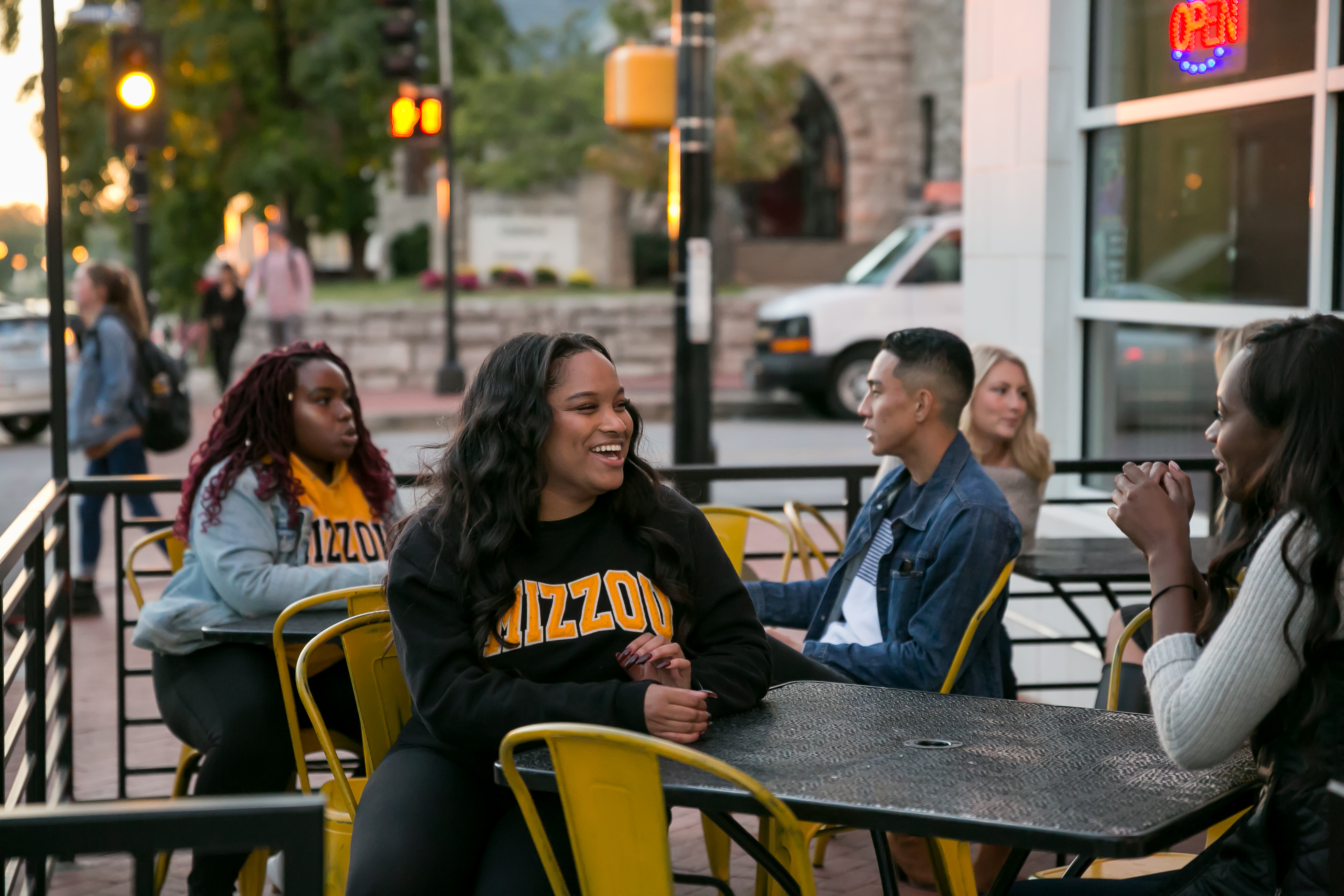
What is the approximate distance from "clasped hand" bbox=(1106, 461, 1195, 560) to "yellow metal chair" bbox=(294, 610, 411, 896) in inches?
59.7

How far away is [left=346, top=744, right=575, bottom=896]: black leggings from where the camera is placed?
2623 millimetres

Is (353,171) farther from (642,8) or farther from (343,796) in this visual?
(343,796)

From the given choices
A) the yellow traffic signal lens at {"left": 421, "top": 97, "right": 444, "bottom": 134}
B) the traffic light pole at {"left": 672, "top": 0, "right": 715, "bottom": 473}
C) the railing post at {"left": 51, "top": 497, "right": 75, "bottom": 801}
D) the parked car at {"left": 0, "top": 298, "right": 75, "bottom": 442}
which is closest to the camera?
the railing post at {"left": 51, "top": 497, "right": 75, "bottom": 801}

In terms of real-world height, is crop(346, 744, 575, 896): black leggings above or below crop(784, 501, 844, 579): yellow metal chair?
below

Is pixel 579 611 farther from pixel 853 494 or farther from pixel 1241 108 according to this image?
pixel 1241 108

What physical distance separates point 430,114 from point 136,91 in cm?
437

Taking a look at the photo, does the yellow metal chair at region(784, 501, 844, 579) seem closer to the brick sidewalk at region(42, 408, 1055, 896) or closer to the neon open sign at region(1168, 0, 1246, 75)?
the brick sidewalk at region(42, 408, 1055, 896)

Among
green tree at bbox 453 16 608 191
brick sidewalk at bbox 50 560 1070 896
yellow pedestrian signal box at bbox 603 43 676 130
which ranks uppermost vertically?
green tree at bbox 453 16 608 191

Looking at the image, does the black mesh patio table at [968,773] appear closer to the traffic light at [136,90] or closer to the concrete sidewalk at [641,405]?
the traffic light at [136,90]

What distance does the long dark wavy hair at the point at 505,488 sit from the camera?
2.79 metres

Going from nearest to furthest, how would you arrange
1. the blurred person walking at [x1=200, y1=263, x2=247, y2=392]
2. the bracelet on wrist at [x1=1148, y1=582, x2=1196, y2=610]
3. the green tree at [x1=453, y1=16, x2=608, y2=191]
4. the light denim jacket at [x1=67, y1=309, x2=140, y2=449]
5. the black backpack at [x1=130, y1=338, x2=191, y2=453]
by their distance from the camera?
the bracelet on wrist at [x1=1148, y1=582, x2=1196, y2=610] → the light denim jacket at [x1=67, y1=309, x2=140, y2=449] → the black backpack at [x1=130, y1=338, x2=191, y2=453] → the blurred person walking at [x1=200, y1=263, x2=247, y2=392] → the green tree at [x1=453, y1=16, x2=608, y2=191]

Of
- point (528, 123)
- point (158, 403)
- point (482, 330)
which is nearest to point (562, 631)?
point (158, 403)

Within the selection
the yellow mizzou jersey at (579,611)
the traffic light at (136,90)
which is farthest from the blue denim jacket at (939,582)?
the traffic light at (136,90)

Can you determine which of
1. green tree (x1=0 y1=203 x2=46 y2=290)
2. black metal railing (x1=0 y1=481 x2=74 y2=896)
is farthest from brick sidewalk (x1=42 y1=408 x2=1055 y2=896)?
green tree (x1=0 y1=203 x2=46 y2=290)
